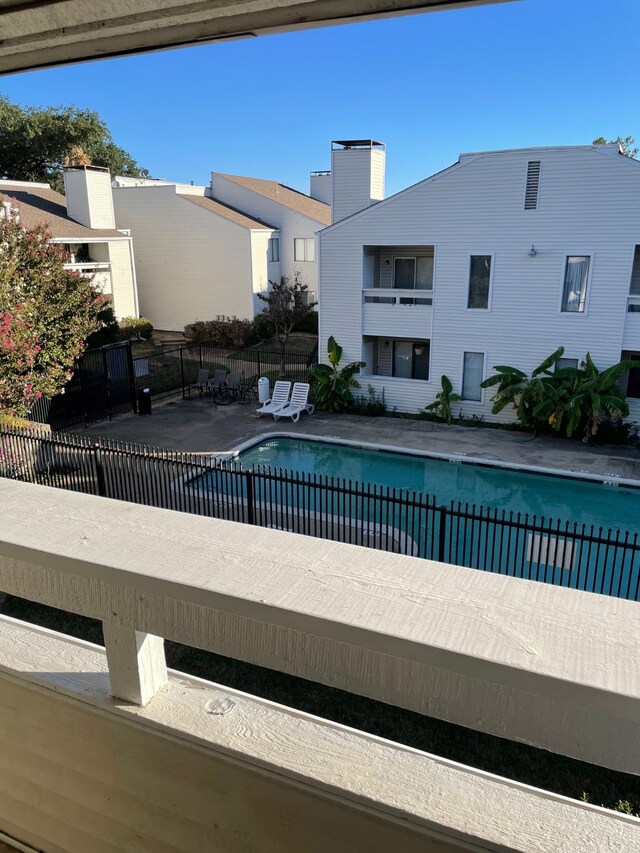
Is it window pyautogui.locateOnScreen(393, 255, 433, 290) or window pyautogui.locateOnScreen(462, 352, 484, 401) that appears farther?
window pyautogui.locateOnScreen(393, 255, 433, 290)

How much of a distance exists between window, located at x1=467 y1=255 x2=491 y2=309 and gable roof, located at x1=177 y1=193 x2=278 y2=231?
52.6 feet

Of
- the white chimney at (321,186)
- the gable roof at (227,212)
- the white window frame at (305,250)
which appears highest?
the white chimney at (321,186)

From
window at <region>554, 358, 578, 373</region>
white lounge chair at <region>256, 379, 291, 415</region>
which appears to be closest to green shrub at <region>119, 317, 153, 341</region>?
white lounge chair at <region>256, 379, 291, 415</region>

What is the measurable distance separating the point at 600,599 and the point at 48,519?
3.79 feet

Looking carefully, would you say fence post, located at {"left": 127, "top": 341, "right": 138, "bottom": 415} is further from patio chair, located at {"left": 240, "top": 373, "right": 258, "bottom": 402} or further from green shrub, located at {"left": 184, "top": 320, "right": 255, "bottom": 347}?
green shrub, located at {"left": 184, "top": 320, "right": 255, "bottom": 347}

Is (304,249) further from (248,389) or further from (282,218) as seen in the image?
(248,389)

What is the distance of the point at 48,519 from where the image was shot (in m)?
1.44

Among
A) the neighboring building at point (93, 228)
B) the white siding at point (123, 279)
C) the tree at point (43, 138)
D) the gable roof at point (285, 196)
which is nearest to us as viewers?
the neighboring building at point (93, 228)

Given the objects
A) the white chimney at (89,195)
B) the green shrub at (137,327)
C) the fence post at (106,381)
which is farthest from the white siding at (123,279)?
the fence post at (106,381)

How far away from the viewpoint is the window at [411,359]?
21.8 m

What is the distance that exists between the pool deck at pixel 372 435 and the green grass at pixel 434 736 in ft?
31.4

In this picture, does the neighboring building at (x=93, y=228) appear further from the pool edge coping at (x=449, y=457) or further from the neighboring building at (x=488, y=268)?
the pool edge coping at (x=449, y=457)

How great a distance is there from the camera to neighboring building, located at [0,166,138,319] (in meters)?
29.5

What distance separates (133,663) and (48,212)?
110ft
